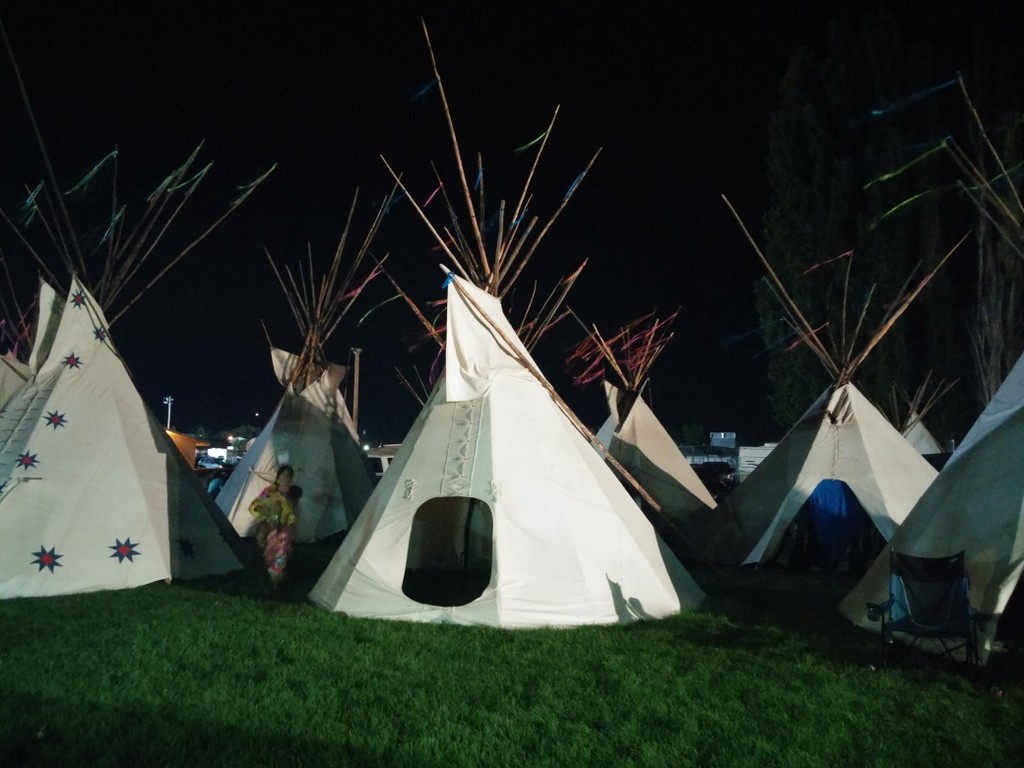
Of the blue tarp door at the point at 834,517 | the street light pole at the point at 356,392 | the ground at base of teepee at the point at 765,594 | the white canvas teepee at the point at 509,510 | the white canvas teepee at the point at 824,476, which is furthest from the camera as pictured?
the street light pole at the point at 356,392

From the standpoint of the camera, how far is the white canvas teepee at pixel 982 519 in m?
6.53

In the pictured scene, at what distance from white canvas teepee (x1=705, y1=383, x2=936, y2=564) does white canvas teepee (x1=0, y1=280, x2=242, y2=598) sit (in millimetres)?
7169

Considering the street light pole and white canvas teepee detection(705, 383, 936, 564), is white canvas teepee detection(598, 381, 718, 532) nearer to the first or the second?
white canvas teepee detection(705, 383, 936, 564)

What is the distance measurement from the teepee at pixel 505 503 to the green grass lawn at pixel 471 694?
355 mm

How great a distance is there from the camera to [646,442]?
1670 cm

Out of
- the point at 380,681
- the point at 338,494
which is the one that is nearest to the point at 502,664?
the point at 380,681

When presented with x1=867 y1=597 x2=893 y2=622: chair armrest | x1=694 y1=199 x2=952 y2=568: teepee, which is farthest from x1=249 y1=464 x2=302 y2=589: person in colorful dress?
x1=694 y1=199 x2=952 y2=568: teepee

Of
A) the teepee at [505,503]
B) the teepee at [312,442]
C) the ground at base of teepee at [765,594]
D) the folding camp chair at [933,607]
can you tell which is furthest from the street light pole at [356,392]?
the folding camp chair at [933,607]

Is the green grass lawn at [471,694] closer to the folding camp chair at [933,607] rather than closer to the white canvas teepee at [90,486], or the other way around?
the folding camp chair at [933,607]

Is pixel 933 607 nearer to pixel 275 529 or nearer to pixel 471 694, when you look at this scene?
pixel 471 694

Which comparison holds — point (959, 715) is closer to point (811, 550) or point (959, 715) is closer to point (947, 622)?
point (947, 622)

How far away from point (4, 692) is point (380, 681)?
2300 millimetres

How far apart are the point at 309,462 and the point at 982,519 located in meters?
11.0

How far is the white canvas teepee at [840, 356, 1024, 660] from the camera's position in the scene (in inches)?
257
